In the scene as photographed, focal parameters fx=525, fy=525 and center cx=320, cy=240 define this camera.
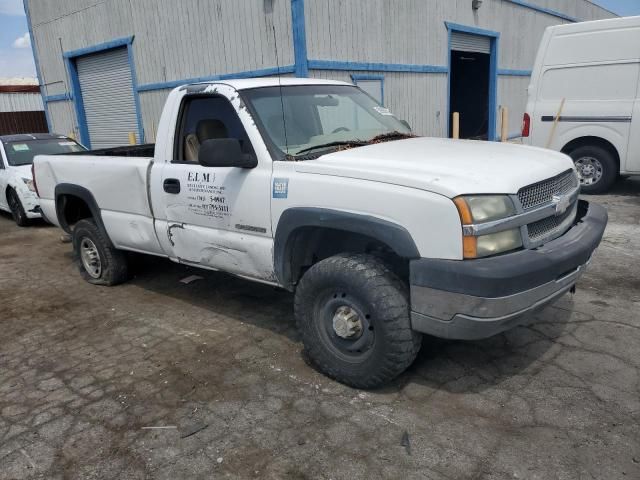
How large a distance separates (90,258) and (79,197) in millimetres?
681

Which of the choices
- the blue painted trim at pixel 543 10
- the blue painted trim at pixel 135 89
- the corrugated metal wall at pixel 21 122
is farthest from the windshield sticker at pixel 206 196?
the corrugated metal wall at pixel 21 122

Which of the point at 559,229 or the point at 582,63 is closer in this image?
the point at 559,229

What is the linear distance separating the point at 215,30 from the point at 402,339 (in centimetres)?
958

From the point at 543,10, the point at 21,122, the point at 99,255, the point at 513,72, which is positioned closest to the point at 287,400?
the point at 99,255

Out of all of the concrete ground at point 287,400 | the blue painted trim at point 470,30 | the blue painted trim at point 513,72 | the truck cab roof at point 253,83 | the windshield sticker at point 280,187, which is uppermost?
the blue painted trim at point 470,30

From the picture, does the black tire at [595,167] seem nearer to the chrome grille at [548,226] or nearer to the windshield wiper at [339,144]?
the chrome grille at [548,226]

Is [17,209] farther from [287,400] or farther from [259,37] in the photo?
[287,400]

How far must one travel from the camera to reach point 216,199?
389 cm

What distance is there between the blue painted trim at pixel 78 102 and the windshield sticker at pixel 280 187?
14.5m

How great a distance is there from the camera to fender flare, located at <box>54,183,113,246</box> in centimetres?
520

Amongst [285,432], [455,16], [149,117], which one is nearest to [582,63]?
[455,16]

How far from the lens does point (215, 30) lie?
35.5ft

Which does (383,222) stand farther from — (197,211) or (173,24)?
(173,24)

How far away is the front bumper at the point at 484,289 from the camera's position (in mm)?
2717
